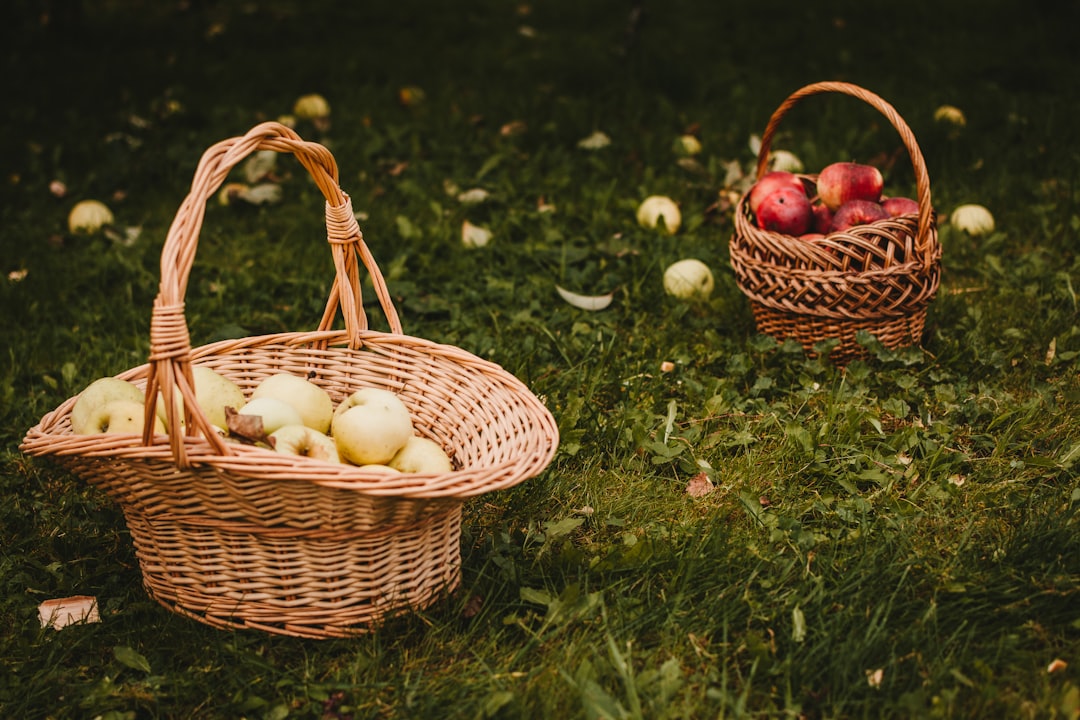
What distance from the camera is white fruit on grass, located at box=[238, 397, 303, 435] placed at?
1.96m

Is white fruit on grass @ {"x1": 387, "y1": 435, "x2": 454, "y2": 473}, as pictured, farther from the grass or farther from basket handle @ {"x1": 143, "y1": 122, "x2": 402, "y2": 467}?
basket handle @ {"x1": 143, "y1": 122, "x2": 402, "y2": 467}

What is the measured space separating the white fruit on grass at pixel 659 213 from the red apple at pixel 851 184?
952mm

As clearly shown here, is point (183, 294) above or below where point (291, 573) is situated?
above

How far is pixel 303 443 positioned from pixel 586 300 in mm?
1663

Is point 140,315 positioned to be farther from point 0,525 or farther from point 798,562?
point 798,562

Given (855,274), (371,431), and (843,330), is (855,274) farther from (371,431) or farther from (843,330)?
(371,431)

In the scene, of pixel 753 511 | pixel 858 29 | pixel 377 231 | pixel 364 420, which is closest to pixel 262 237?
pixel 377 231

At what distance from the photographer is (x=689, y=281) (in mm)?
3391

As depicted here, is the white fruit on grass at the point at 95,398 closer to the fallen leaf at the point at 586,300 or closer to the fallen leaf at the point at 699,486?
the fallen leaf at the point at 699,486

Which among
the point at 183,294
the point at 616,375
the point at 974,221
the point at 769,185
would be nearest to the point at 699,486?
the point at 616,375

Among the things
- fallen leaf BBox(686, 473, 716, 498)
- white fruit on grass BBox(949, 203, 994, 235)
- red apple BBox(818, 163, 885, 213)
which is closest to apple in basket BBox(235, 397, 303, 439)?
fallen leaf BBox(686, 473, 716, 498)

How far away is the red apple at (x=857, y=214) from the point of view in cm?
286

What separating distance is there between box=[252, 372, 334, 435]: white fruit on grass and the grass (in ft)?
1.57

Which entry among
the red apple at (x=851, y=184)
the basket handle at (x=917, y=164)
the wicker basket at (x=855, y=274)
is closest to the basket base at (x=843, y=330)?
the wicker basket at (x=855, y=274)
